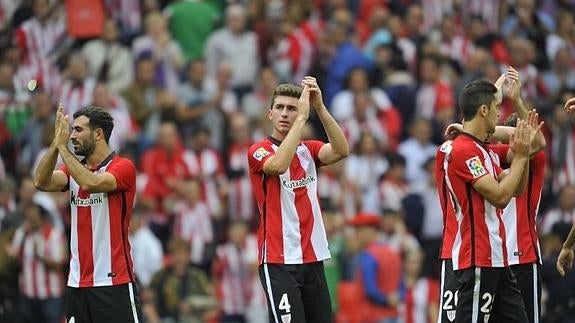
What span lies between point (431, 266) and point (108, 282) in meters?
8.97

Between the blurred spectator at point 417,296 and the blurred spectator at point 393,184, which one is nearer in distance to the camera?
the blurred spectator at point 417,296

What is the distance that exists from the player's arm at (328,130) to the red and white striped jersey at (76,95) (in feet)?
30.8

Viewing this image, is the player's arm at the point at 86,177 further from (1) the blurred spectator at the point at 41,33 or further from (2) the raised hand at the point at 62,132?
(1) the blurred spectator at the point at 41,33

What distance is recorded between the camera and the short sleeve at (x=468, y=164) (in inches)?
539

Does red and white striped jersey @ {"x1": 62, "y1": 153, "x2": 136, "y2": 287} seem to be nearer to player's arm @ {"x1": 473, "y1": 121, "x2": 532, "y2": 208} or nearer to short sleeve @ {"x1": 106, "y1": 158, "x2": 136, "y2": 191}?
short sleeve @ {"x1": 106, "y1": 158, "x2": 136, "y2": 191}

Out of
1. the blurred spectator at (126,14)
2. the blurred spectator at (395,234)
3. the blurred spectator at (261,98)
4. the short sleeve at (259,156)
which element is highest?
the blurred spectator at (126,14)

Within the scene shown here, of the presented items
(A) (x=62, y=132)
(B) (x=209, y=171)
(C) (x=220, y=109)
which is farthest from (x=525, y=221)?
(C) (x=220, y=109)

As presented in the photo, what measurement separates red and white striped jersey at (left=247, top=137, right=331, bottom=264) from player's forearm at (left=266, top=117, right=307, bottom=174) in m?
0.25

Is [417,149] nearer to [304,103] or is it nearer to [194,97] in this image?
[194,97]

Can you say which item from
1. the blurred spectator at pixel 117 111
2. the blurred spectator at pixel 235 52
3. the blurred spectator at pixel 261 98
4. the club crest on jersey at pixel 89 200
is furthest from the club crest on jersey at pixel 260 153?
the blurred spectator at pixel 235 52

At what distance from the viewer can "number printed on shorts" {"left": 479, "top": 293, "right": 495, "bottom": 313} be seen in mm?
13828

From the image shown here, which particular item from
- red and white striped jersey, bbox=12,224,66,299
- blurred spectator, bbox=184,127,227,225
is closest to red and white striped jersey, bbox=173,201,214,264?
blurred spectator, bbox=184,127,227,225

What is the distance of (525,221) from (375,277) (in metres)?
7.82

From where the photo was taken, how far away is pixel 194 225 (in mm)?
22812
